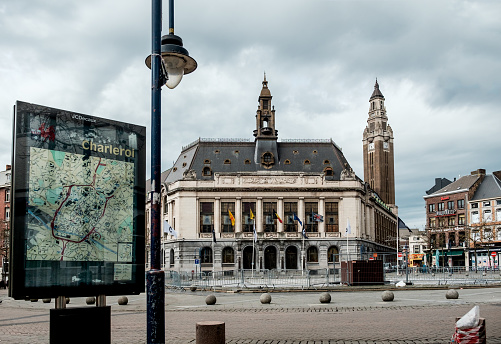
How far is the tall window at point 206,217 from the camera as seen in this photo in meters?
81.6

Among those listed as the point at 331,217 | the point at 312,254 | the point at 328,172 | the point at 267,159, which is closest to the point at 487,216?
the point at 331,217

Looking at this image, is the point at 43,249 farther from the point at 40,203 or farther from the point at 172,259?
the point at 172,259

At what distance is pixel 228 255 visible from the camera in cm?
8075

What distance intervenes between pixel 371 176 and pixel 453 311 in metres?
121

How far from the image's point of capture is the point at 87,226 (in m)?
9.88

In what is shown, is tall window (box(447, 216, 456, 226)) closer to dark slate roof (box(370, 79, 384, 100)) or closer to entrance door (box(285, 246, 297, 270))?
entrance door (box(285, 246, 297, 270))

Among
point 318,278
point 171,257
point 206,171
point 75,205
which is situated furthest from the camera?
point 206,171

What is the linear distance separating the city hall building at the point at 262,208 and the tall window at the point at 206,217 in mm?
142

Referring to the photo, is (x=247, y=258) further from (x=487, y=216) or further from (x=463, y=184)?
(x=463, y=184)

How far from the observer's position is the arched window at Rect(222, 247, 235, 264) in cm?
8044

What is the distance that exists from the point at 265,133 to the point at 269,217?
47.0 ft

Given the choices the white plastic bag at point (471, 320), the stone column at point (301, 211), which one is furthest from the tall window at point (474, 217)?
the white plastic bag at point (471, 320)

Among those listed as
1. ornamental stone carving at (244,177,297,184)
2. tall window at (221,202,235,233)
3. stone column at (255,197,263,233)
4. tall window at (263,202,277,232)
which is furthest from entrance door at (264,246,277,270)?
ornamental stone carving at (244,177,297,184)

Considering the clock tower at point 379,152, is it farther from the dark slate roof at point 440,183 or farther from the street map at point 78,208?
the street map at point 78,208
